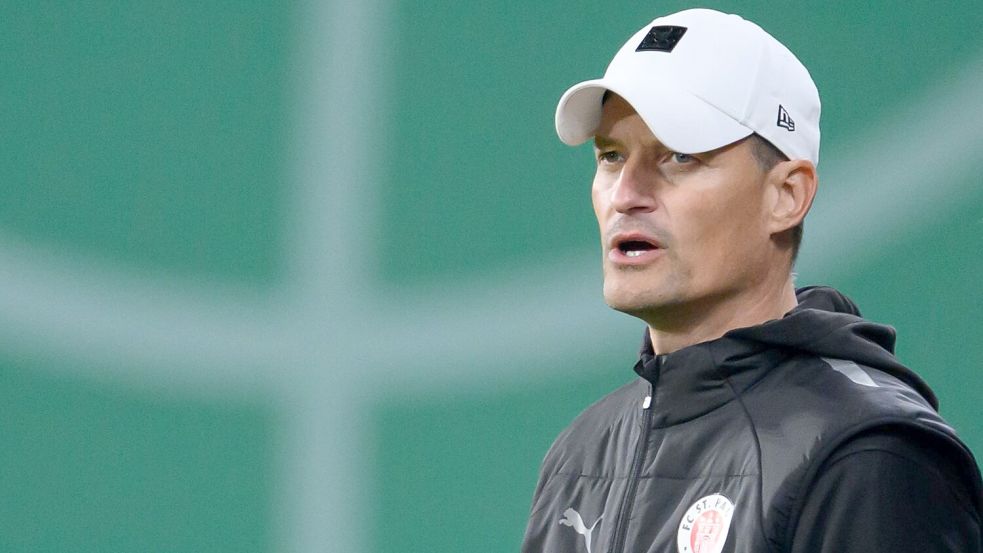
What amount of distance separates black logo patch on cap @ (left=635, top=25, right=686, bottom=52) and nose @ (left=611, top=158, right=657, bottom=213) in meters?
0.13

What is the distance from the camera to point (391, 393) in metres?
2.87

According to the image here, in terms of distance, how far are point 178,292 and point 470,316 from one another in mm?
618

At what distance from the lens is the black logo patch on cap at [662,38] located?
5.02ft

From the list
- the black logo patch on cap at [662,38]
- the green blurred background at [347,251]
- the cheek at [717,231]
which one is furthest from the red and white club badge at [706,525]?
the green blurred background at [347,251]

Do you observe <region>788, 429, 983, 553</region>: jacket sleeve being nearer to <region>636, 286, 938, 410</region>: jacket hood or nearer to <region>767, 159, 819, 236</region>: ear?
<region>636, 286, 938, 410</region>: jacket hood

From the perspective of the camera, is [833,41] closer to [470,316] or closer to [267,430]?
[470,316]

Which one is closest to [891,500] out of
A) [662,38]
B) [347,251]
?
[662,38]

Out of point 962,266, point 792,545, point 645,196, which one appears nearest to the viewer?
point 792,545

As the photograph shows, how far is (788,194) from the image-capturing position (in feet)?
4.91

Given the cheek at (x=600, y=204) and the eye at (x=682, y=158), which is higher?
the eye at (x=682, y=158)

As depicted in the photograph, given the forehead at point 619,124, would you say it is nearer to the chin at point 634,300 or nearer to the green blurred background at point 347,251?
the chin at point 634,300

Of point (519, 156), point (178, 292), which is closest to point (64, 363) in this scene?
point (178, 292)

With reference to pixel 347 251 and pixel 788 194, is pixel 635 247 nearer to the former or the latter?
pixel 788 194

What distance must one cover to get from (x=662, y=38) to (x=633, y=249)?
0.24 m
